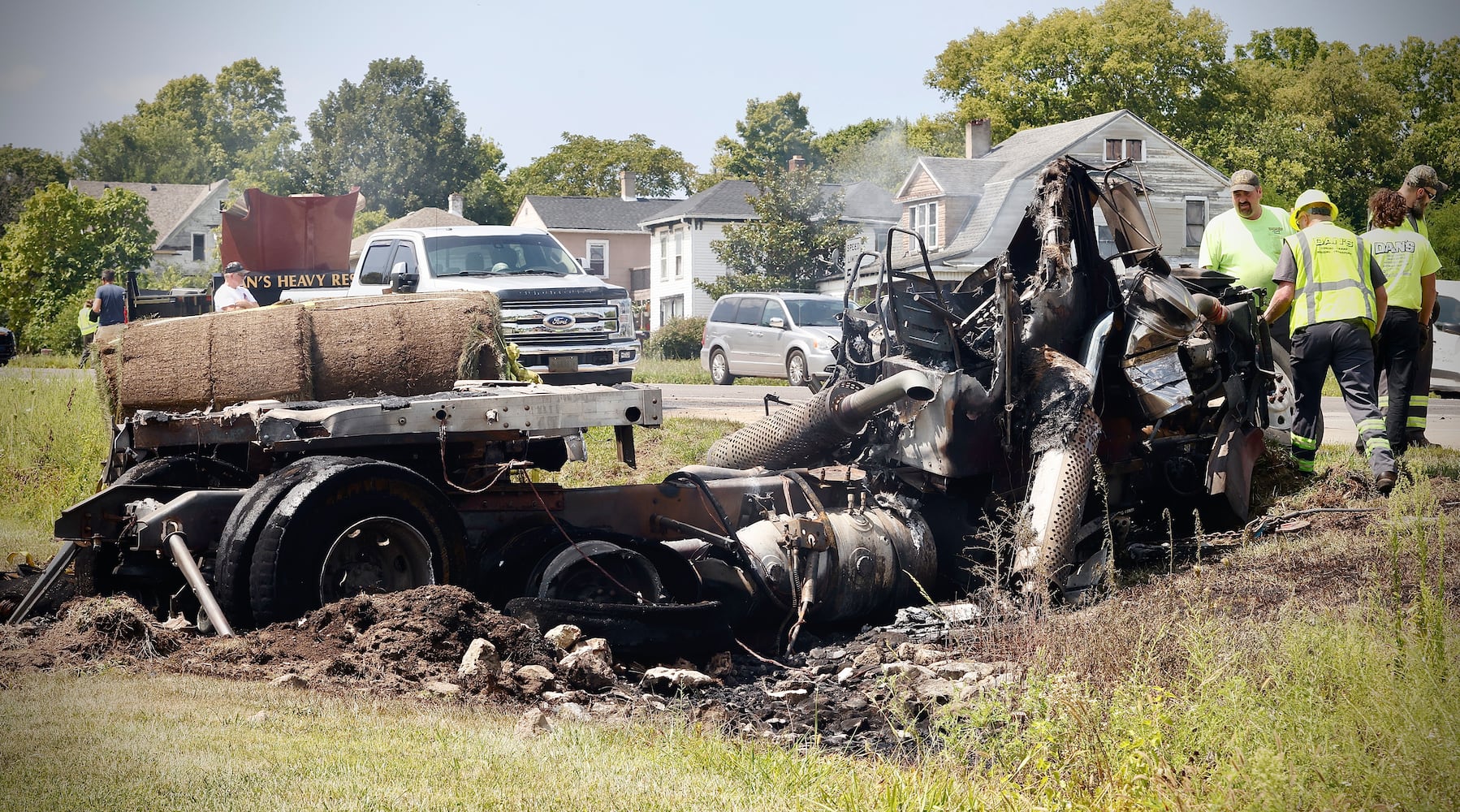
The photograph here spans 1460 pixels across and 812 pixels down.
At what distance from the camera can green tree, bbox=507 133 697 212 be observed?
85.8 meters

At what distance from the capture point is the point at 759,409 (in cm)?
1727

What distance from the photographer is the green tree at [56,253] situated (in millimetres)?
40875

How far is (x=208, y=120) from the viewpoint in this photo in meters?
116

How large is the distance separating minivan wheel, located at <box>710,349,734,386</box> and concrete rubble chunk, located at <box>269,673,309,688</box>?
20.8 metres

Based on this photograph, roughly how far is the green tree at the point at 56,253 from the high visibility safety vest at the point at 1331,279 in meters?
37.0

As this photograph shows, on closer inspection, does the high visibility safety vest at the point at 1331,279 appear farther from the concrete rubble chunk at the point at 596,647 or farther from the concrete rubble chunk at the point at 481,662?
the concrete rubble chunk at the point at 481,662

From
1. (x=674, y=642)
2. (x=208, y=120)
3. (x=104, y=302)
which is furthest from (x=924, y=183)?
(x=208, y=120)

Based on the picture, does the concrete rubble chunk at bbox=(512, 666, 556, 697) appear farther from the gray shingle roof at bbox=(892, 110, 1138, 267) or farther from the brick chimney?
the brick chimney

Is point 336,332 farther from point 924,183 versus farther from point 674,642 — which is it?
point 924,183

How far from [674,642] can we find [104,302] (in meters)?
17.1

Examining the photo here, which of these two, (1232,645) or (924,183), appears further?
(924,183)

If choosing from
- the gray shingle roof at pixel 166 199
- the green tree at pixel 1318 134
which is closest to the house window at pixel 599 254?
the green tree at pixel 1318 134

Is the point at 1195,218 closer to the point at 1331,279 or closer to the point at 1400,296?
the point at 1400,296

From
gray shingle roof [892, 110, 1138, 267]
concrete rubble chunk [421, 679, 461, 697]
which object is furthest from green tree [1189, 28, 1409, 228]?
concrete rubble chunk [421, 679, 461, 697]
